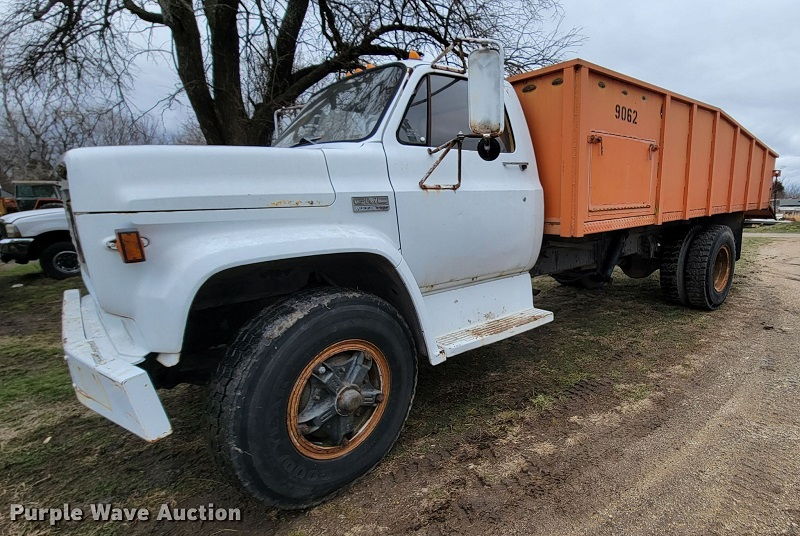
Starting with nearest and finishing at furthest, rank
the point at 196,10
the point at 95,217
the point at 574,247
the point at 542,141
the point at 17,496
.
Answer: the point at 95,217 < the point at 17,496 < the point at 542,141 < the point at 574,247 < the point at 196,10

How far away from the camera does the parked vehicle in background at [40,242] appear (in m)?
8.10

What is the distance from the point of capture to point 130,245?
181 cm

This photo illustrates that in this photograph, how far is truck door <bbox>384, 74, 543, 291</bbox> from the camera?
105 inches

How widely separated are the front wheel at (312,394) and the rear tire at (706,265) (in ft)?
13.9

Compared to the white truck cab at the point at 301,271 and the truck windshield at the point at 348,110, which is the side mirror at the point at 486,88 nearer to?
the white truck cab at the point at 301,271

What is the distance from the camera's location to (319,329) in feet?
6.96

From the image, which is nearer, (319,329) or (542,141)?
(319,329)

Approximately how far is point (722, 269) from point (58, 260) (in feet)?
34.9

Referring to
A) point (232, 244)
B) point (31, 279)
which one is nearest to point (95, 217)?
point (232, 244)

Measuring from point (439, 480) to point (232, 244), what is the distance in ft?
5.18

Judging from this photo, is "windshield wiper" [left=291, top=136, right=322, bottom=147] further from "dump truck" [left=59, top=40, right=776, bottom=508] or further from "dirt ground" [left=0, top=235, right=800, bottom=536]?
"dirt ground" [left=0, top=235, right=800, bottom=536]

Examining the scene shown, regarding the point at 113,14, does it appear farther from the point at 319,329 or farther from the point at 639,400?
the point at 639,400

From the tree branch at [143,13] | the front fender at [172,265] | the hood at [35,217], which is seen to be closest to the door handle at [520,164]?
the front fender at [172,265]

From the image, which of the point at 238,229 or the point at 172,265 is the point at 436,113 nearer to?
the point at 238,229
